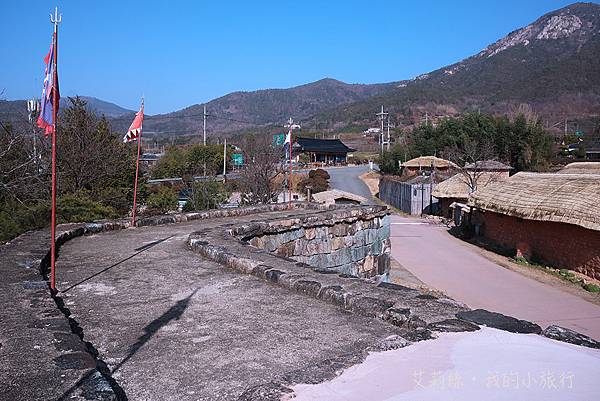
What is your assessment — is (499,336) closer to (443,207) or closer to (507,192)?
(507,192)

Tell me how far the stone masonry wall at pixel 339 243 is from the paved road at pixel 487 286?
4.08 meters

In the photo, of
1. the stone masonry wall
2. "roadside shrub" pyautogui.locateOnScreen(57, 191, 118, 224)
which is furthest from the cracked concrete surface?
A: "roadside shrub" pyautogui.locateOnScreen(57, 191, 118, 224)

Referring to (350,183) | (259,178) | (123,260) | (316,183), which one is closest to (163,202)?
(259,178)

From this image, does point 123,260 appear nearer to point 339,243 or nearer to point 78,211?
point 339,243

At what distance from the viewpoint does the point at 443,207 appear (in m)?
34.8

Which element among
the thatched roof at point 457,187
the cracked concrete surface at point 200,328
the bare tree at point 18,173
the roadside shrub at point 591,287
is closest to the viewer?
the cracked concrete surface at point 200,328

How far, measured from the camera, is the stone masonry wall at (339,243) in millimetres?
9445

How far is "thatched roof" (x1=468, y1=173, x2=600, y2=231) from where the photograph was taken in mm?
17578

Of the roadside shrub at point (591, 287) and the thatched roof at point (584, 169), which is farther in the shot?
the thatched roof at point (584, 169)

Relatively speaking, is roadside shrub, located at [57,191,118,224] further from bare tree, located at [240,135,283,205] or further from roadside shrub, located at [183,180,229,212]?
bare tree, located at [240,135,283,205]

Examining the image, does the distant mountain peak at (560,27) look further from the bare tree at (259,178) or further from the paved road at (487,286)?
the bare tree at (259,178)

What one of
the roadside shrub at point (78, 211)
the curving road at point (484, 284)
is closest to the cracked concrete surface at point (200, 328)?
the roadside shrub at point (78, 211)

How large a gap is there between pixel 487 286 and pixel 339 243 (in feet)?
26.3

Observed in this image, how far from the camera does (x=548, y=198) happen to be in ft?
64.7
